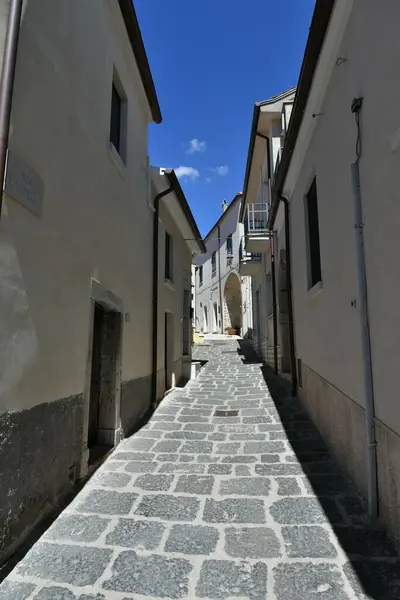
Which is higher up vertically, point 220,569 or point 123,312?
point 123,312

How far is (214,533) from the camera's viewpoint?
2.79m

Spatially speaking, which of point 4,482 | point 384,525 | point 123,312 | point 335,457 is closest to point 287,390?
point 335,457

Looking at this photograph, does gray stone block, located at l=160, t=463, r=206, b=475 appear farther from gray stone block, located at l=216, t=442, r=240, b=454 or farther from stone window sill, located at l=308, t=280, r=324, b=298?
stone window sill, located at l=308, t=280, r=324, b=298

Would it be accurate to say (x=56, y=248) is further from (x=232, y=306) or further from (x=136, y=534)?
(x=232, y=306)

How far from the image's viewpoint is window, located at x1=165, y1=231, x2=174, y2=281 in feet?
29.8

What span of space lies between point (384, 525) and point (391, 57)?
11.0ft

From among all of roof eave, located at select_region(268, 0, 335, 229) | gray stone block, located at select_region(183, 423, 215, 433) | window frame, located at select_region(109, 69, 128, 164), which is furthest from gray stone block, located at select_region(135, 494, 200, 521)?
roof eave, located at select_region(268, 0, 335, 229)

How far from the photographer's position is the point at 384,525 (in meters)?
2.73

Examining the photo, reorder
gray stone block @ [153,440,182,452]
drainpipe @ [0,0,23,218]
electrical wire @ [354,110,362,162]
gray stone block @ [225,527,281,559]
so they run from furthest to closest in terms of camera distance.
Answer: gray stone block @ [153,440,182,452], electrical wire @ [354,110,362,162], gray stone block @ [225,527,281,559], drainpipe @ [0,0,23,218]

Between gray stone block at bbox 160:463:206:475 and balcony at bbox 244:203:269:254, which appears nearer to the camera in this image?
gray stone block at bbox 160:463:206:475

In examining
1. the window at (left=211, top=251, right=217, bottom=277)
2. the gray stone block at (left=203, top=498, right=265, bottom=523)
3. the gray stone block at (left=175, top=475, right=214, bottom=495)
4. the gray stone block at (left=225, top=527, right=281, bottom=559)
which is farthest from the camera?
the window at (left=211, top=251, right=217, bottom=277)

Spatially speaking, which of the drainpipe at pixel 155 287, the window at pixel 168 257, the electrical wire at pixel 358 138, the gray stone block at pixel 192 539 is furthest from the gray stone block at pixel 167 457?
the window at pixel 168 257

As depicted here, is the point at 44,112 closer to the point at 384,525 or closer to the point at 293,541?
the point at 293,541

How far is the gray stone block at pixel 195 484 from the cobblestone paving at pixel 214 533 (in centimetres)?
1
